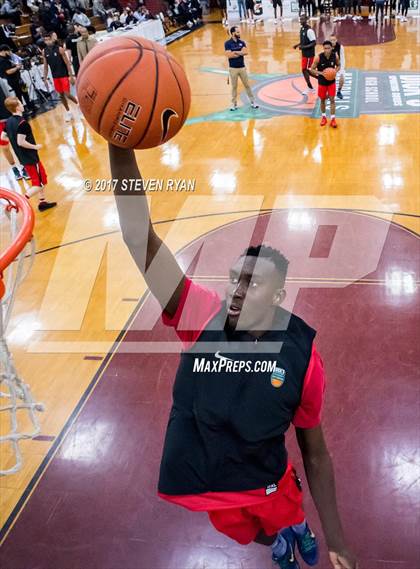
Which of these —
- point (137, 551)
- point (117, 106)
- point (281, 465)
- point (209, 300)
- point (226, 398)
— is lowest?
point (137, 551)

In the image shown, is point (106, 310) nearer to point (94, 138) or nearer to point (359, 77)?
point (94, 138)

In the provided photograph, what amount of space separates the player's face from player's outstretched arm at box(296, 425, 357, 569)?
0.59m

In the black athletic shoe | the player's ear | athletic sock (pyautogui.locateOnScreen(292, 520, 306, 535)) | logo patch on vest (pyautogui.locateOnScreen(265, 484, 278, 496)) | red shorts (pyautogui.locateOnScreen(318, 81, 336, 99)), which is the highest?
the player's ear

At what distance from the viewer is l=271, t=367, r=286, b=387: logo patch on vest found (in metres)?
2.12

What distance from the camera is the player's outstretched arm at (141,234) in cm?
194

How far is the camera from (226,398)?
83.1 inches

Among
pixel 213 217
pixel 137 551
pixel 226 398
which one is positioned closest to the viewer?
pixel 226 398

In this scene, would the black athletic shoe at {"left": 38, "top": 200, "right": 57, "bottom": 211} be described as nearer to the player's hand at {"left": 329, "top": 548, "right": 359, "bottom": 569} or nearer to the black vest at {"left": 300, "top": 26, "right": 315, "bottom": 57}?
the player's hand at {"left": 329, "top": 548, "right": 359, "bottom": 569}

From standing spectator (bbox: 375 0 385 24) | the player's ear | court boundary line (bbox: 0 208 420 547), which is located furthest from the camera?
standing spectator (bbox: 375 0 385 24)

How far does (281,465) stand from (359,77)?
548 inches

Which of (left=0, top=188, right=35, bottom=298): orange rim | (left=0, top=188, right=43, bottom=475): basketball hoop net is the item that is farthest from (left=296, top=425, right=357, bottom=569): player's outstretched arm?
(left=0, top=188, right=35, bottom=298): orange rim

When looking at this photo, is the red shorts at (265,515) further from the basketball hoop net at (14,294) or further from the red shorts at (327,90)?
the red shorts at (327,90)

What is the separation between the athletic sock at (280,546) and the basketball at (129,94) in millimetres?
2247

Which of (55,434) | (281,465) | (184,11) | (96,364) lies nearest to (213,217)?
(96,364)
